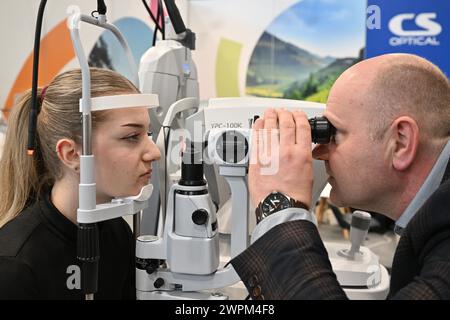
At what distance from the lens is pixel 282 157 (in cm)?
76

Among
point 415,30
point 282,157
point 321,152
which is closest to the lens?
point 282,157

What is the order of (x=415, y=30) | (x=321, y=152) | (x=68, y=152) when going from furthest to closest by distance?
1. (x=415, y=30)
2. (x=68, y=152)
3. (x=321, y=152)

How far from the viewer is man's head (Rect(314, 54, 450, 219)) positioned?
82cm

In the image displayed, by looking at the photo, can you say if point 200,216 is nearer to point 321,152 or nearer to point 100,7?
point 321,152

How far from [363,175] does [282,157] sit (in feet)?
0.69

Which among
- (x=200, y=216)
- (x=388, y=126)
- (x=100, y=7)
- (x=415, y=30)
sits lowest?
(x=200, y=216)

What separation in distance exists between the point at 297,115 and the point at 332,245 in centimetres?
80

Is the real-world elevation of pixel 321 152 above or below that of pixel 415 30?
below

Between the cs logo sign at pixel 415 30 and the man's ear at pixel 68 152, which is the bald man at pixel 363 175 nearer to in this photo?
the man's ear at pixel 68 152

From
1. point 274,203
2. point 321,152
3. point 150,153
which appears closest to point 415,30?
point 321,152

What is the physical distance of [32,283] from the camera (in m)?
0.96

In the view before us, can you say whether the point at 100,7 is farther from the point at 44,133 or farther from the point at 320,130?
the point at 320,130

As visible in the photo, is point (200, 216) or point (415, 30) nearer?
point (200, 216)

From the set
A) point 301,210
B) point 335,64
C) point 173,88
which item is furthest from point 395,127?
point 335,64
